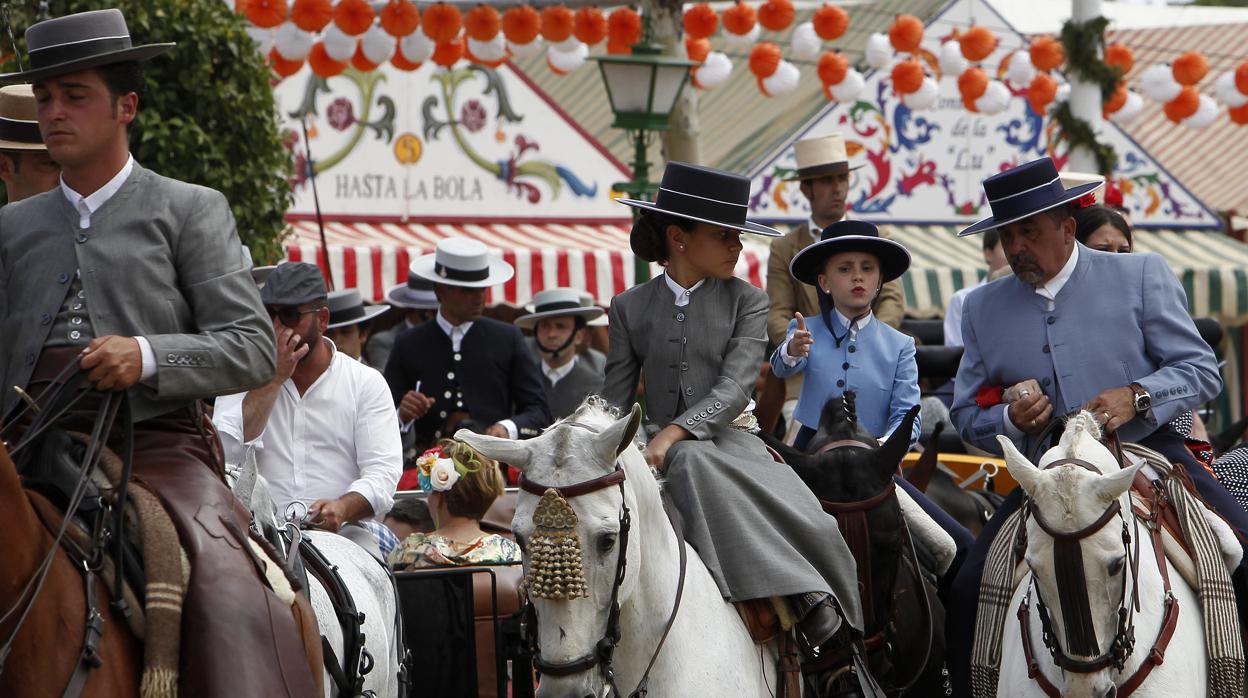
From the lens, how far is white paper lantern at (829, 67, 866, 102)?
1727 cm

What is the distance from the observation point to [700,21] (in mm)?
16719

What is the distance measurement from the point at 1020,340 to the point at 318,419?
2890mm

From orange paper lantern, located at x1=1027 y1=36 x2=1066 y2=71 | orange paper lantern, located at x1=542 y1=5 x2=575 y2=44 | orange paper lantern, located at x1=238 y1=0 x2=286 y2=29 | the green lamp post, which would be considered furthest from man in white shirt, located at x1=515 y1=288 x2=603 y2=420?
orange paper lantern, located at x1=1027 y1=36 x2=1066 y2=71

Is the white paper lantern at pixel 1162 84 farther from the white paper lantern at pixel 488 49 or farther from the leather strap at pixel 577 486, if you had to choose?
the leather strap at pixel 577 486

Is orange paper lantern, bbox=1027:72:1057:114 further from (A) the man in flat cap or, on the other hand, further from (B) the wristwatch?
(A) the man in flat cap

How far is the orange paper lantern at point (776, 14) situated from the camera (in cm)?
1633

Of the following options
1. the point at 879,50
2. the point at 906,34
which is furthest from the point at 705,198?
the point at 879,50

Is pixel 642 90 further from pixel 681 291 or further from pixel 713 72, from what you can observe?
pixel 681 291

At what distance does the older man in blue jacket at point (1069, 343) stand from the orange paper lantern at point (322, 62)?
9964 millimetres

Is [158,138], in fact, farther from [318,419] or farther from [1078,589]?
[1078,589]

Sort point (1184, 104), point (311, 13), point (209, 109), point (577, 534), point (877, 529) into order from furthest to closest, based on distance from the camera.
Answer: point (1184, 104)
point (311, 13)
point (209, 109)
point (877, 529)
point (577, 534)

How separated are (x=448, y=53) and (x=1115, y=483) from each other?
11.5 metres

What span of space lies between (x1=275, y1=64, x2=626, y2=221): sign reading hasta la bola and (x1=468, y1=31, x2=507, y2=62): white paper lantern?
1.54 meters

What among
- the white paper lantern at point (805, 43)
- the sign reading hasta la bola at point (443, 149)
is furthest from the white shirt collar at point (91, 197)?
the white paper lantern at point (805, 43)
